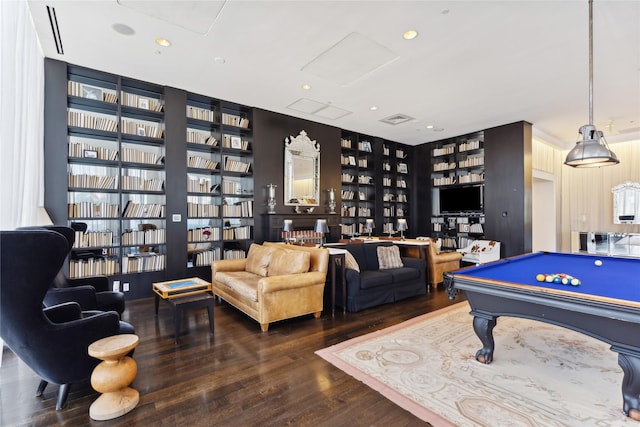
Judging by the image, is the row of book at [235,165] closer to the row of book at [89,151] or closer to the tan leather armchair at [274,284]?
the row of book at [89,151]

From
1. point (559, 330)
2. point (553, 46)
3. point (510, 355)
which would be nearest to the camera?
point (510, 355)

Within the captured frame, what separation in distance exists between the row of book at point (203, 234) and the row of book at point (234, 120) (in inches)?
80.8

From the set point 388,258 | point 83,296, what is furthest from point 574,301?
point 83,296

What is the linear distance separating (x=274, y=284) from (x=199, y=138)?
3.47m

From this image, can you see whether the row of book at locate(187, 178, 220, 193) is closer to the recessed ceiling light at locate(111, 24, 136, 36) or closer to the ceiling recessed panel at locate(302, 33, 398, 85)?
the recessed ceiling light at locate(111, 24, 136, 36)

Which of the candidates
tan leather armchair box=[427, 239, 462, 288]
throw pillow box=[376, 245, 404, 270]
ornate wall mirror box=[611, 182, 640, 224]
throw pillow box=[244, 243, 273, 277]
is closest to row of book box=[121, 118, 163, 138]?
throw pillow box=[244, 243, 273, 277]

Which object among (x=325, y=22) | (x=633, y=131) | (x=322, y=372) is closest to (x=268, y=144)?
(x=325, y=22)

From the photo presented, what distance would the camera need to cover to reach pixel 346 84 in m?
4.83

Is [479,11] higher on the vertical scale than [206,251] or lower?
higher

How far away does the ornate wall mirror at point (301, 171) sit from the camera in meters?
6.41

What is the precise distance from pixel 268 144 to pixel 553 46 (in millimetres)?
4718

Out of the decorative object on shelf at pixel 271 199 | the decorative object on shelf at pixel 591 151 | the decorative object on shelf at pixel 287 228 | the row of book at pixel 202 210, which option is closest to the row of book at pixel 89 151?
the row of book at pixel 202 210

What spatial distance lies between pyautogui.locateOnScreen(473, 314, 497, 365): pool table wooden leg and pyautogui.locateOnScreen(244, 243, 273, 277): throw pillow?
272 cm

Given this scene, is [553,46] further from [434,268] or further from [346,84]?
[434,268]
